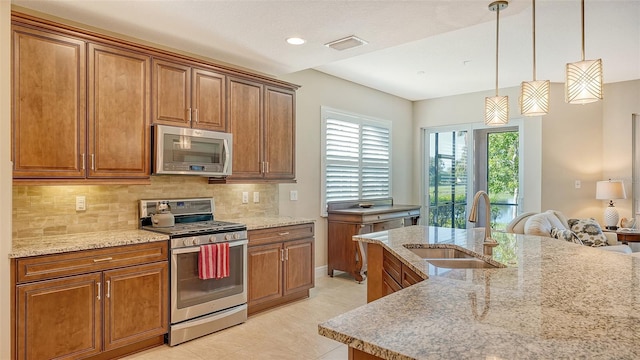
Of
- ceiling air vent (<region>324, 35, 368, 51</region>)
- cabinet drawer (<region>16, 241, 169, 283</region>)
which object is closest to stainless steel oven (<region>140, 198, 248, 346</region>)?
cabinet drawer (<region>16, 241, 169, 283</region>)

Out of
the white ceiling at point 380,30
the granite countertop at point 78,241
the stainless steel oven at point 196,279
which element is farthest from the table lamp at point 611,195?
the granite countertop at point 78,241

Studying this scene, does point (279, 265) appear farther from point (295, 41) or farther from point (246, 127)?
point (295, 41)

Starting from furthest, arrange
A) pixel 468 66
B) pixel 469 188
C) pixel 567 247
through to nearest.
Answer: pixel 469 188, pixel 468 66, pixel 567 247

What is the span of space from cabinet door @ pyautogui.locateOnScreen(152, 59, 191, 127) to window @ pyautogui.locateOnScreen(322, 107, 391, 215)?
6.80 ft

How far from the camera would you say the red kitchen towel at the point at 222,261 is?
3.13 m

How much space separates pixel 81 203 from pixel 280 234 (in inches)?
67.8

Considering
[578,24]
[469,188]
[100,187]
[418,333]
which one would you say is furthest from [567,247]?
[469,188]

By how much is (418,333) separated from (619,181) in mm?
5452

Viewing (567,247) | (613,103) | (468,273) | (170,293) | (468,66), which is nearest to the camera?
(468,273)

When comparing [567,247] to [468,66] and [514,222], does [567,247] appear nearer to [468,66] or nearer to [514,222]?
[514,222]

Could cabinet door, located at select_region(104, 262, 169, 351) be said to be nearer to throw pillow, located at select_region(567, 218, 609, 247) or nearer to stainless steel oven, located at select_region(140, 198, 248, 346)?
stainless steel oven, located at select_region(140, 198, 248, 346)

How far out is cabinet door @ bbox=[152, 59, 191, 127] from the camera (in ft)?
10.2

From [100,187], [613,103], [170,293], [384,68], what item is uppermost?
[384,68]

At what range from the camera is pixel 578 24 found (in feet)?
11.0
